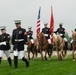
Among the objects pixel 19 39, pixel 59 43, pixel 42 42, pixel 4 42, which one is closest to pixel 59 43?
pixel 59 43

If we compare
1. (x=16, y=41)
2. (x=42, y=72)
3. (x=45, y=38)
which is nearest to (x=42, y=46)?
(x=45, y=38)

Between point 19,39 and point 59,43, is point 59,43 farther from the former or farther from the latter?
point 19,39

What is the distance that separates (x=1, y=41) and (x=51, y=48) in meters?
7.97

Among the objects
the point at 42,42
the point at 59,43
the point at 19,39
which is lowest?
the point at 19,39

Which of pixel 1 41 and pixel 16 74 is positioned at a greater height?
pixel 1 41

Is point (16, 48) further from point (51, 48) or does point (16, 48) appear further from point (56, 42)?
point (51, 48)

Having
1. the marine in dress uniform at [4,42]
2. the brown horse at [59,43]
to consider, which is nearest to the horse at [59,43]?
the brown horse at [59,43]

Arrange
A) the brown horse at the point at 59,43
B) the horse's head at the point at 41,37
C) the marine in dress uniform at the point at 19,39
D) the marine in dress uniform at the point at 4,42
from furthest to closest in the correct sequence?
the horse's head at the point at 41,37, the brown horse at the point at 59,43, the marine in dress uniform at the point at 4,42, the marine in dress uniform at the point at 19,39

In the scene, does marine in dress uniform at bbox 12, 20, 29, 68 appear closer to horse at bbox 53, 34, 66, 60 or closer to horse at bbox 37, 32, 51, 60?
horse at bbox 53, 34, 66, 60

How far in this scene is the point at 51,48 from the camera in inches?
1112

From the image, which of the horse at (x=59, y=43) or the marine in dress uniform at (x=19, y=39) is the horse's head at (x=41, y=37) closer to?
the horse at (x=59, y=43)

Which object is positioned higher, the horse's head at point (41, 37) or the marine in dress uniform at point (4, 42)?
the horse's head at point (41, 37)

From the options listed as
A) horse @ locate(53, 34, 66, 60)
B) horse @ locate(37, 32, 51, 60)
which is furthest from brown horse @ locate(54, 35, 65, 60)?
horse @ locate(37, 32, 51, 60)

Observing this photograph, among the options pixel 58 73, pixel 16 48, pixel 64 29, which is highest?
pixel 64 29
